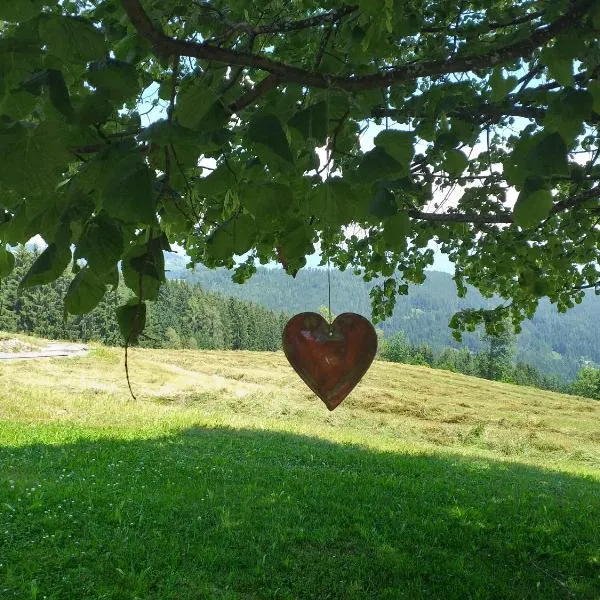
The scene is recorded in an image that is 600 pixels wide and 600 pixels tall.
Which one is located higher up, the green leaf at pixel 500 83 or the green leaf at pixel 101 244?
the green leaf at pixel 500 83

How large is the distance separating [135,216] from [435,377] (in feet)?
90.2

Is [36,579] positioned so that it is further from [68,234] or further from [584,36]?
[584,36]

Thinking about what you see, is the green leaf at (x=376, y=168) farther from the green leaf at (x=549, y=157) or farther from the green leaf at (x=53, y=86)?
the green leaf at (x=53, y=86)

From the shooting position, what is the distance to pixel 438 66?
124 cm

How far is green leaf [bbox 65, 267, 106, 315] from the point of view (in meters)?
0.99

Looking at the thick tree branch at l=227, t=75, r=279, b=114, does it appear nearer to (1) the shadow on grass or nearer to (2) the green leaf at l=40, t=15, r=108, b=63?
(2) the green leaf at l=40, t=15, r=108, b=63

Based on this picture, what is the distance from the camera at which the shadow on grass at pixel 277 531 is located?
4.47 metres

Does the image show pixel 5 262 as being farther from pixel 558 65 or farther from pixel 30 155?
pixel 558 65

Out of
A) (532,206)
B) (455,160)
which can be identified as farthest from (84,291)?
(455,160)

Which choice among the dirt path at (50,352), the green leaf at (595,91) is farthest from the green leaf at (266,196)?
the dirt path at (50,352)

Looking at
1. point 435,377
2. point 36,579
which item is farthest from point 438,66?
point 435,377

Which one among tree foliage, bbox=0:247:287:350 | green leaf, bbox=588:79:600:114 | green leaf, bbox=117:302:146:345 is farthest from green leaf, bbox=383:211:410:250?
tree foliage, bbox=0:247:287:350

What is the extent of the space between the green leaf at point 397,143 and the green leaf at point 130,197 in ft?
1.71

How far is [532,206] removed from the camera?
→ 106 centimetres
